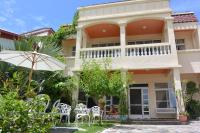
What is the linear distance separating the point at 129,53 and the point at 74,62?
4.35 m

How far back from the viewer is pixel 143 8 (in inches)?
663

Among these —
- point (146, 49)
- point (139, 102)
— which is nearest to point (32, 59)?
point (146, 49)

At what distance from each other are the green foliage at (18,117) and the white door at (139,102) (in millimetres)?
13428

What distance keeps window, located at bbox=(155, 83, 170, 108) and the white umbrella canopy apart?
1073cm

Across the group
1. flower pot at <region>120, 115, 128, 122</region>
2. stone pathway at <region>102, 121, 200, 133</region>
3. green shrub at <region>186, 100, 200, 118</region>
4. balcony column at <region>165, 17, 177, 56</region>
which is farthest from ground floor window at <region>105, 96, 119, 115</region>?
stone pathway at <region>102, 121, 200, 133</region>

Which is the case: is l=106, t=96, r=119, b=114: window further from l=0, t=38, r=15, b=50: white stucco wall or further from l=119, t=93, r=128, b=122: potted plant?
l=0, t=38, r=15, b=50: white stucco wall

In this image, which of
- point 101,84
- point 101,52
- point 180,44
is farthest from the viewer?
point 180,44

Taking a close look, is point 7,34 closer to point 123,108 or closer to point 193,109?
point 123,108

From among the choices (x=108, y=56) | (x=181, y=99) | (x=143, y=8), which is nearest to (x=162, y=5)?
(x=143, y=8)

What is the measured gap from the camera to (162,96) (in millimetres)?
17656

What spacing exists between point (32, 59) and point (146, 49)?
9.58 metres

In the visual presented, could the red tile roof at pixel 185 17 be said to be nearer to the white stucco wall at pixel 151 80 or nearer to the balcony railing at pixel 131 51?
the balcony railing at pixel 131 51

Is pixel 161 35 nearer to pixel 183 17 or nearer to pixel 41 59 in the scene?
pixel 183 17

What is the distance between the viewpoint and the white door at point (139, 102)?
17.4 metres
